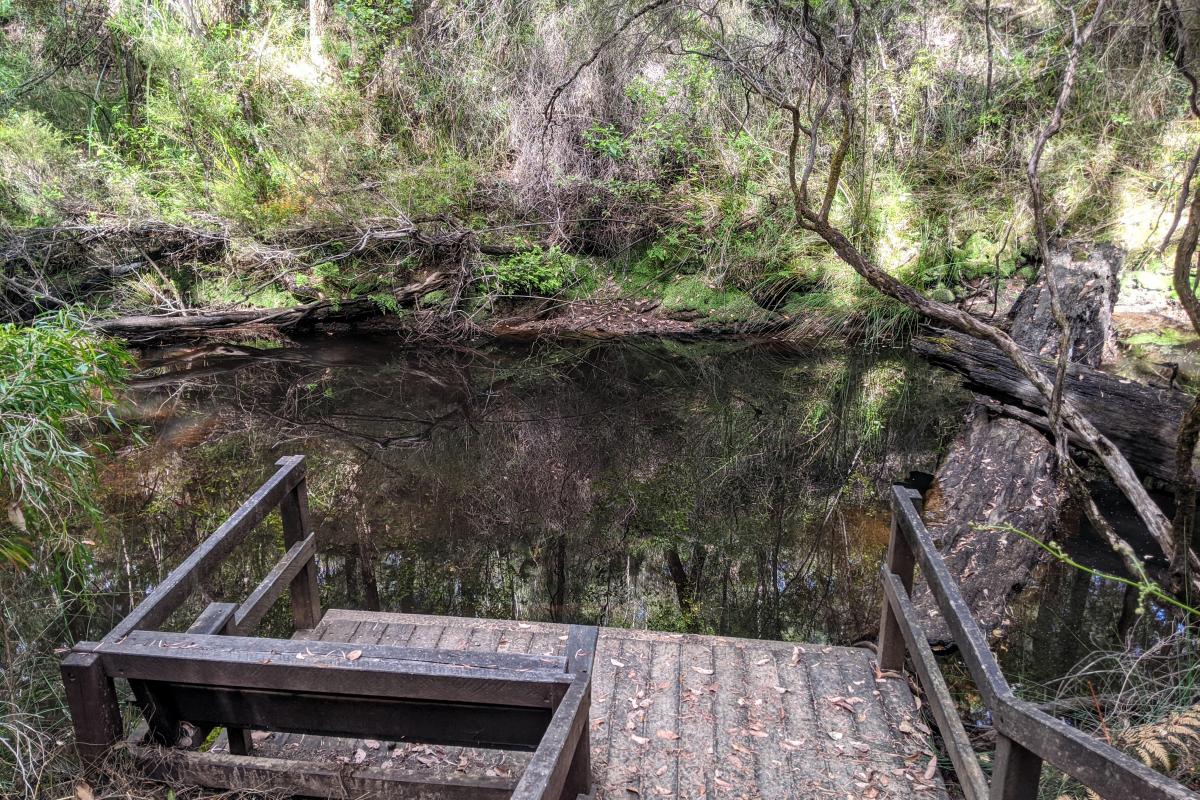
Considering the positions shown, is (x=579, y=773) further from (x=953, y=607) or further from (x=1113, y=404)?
(x=1113, y=404)

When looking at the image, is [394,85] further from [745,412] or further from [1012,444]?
[1012,444]

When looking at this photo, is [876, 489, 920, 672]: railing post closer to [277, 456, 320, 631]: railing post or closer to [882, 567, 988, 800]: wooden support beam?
[882, 567, 988, 800]: wooden support beam

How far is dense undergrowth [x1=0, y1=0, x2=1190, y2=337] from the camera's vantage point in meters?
11.1

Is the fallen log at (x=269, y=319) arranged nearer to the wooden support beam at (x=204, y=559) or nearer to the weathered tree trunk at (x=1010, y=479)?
the wooden support beam at (x=204, y=559)

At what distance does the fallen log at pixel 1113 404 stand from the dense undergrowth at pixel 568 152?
140 inches

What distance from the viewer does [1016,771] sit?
218 cm

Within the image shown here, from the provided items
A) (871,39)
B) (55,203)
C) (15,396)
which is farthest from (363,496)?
(871,39)

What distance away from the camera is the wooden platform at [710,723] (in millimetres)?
3107

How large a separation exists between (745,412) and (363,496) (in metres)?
4.06

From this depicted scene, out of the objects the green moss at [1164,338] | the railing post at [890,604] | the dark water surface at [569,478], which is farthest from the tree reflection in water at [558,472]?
the green moss at [1164,338]

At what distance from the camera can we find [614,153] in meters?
11.9

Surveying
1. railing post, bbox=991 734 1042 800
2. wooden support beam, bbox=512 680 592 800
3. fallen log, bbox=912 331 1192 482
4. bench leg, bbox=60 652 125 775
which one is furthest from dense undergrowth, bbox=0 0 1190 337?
wooden support beam, bbox=512 680 592 800

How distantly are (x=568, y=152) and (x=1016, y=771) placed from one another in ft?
37.2

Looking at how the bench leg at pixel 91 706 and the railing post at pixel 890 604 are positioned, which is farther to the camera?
the railing post at pixel 890 604
